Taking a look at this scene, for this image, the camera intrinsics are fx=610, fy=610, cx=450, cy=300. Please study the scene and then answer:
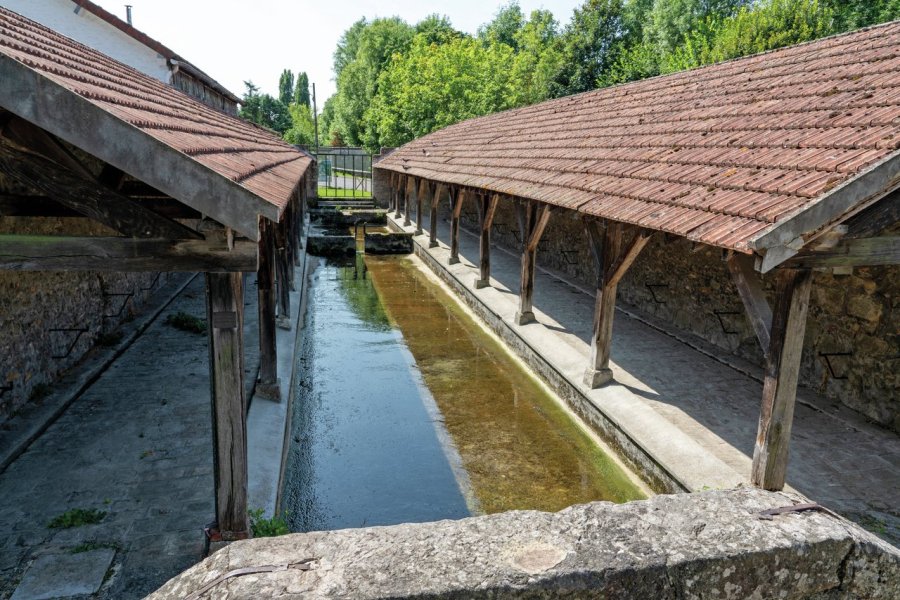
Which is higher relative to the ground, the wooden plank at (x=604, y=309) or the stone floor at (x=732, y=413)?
the wooden plank at (x=604, y=309)

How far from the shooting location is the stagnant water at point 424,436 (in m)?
5.50

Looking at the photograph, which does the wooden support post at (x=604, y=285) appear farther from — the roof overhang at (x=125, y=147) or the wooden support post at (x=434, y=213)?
the wooden support post at (x=434, y=213)

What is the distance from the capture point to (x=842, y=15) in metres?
26.4

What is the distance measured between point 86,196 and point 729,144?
222 inches

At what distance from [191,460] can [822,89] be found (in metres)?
6.98

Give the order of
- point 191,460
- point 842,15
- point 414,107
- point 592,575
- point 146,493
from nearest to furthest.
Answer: point 592,575, point 146,493, point 191,460, point 842,15, point 414,107

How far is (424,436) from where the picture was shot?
22.3 ft

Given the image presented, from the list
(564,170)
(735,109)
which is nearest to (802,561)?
(735,109)

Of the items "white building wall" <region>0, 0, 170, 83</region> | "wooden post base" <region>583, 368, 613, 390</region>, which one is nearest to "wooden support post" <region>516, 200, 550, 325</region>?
"wooden post base" <region>583, 368, 613, 390</region>

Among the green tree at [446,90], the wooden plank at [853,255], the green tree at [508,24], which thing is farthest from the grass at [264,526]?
the green tree at [508,24]

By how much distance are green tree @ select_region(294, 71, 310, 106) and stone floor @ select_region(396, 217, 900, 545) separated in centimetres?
9842

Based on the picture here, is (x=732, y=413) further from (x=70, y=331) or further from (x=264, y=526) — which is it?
(x=70, y=331)

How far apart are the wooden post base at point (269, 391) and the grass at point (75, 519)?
7.72ft

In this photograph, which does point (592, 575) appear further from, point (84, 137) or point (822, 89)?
point (822, 89)
